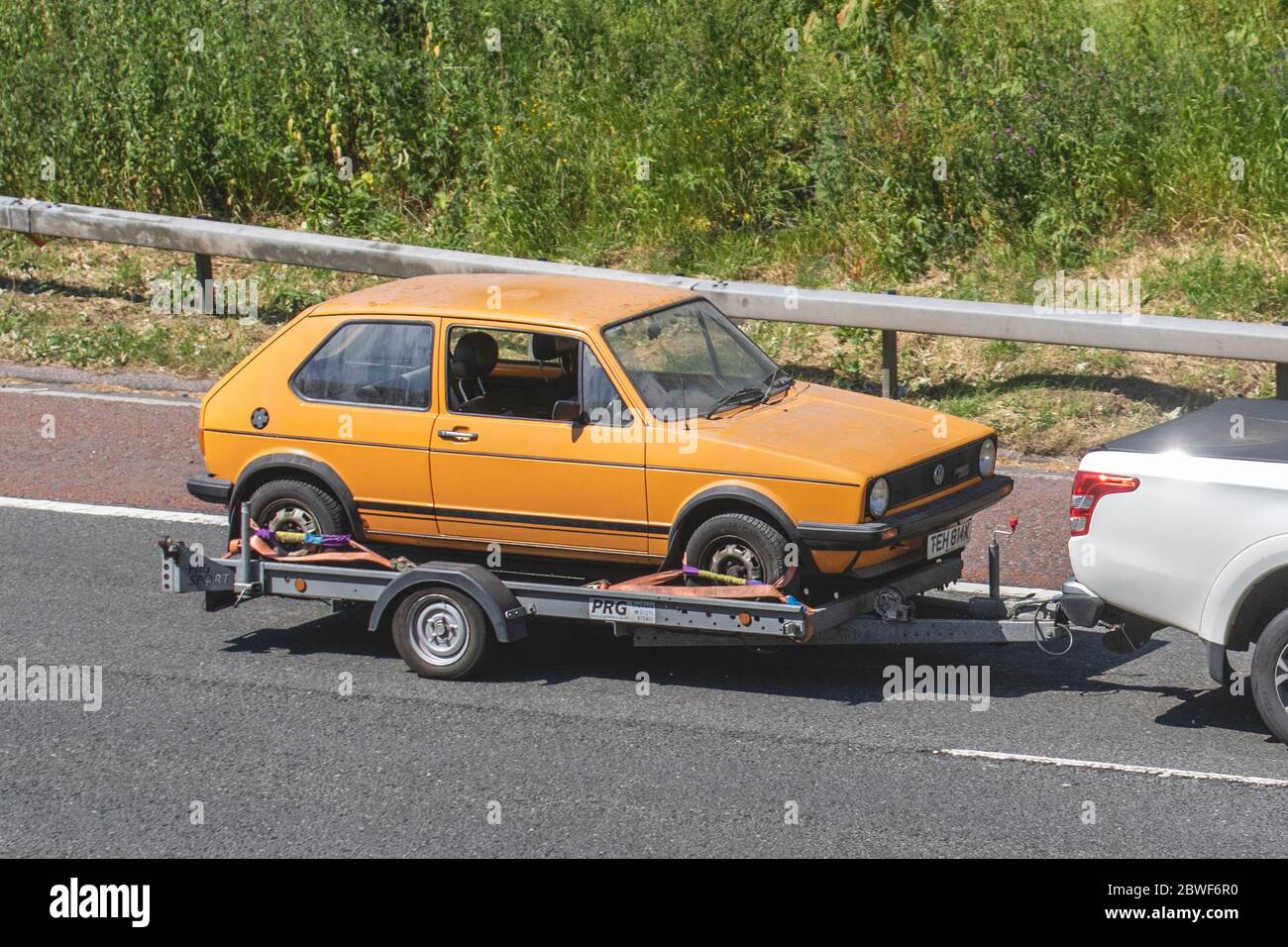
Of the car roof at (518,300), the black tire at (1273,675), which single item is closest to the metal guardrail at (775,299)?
the car roof at (518,300)

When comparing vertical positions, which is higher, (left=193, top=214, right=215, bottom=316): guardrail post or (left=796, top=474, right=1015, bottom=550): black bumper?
(left=193, top=214, right=215, bottom=316): guardrail post

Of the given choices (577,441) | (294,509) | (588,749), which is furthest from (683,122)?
(588,749)

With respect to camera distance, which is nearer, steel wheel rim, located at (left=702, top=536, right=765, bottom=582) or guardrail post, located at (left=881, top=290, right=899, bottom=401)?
steel wheel rim, located at (left=702, top=536, right=765, bottom=582)

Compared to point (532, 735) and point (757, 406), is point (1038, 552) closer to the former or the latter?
point (757, 406)

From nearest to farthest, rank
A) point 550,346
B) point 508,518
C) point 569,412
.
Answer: point 569,412, point 508,518, point 550,346

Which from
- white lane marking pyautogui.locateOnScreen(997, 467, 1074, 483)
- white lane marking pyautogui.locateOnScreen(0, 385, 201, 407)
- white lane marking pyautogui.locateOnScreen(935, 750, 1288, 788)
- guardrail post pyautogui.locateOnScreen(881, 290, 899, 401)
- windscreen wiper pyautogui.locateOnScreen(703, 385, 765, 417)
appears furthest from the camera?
white lane marking pyautogui.locateOnScreen(0, 385, 201, 407)

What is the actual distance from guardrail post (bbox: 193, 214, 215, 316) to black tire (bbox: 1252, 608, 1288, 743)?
10.4 meters

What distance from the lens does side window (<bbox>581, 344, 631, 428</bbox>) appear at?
→ 25.2 ft

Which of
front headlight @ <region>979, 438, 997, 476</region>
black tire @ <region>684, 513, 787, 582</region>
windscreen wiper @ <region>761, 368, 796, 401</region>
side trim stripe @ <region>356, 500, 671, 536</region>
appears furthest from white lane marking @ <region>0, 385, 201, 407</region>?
front headlight @ <region>979, 438, 997, 476</region>

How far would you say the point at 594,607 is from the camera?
7.41 metres

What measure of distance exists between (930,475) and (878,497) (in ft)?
1.63

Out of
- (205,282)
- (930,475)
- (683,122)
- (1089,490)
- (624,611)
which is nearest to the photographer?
(1089,490)

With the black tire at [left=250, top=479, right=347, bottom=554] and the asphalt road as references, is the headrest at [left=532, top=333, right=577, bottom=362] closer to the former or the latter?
the black tire at [left=250, top=479, right=347, bottom=554]

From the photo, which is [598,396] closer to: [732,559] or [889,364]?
[732,559]
